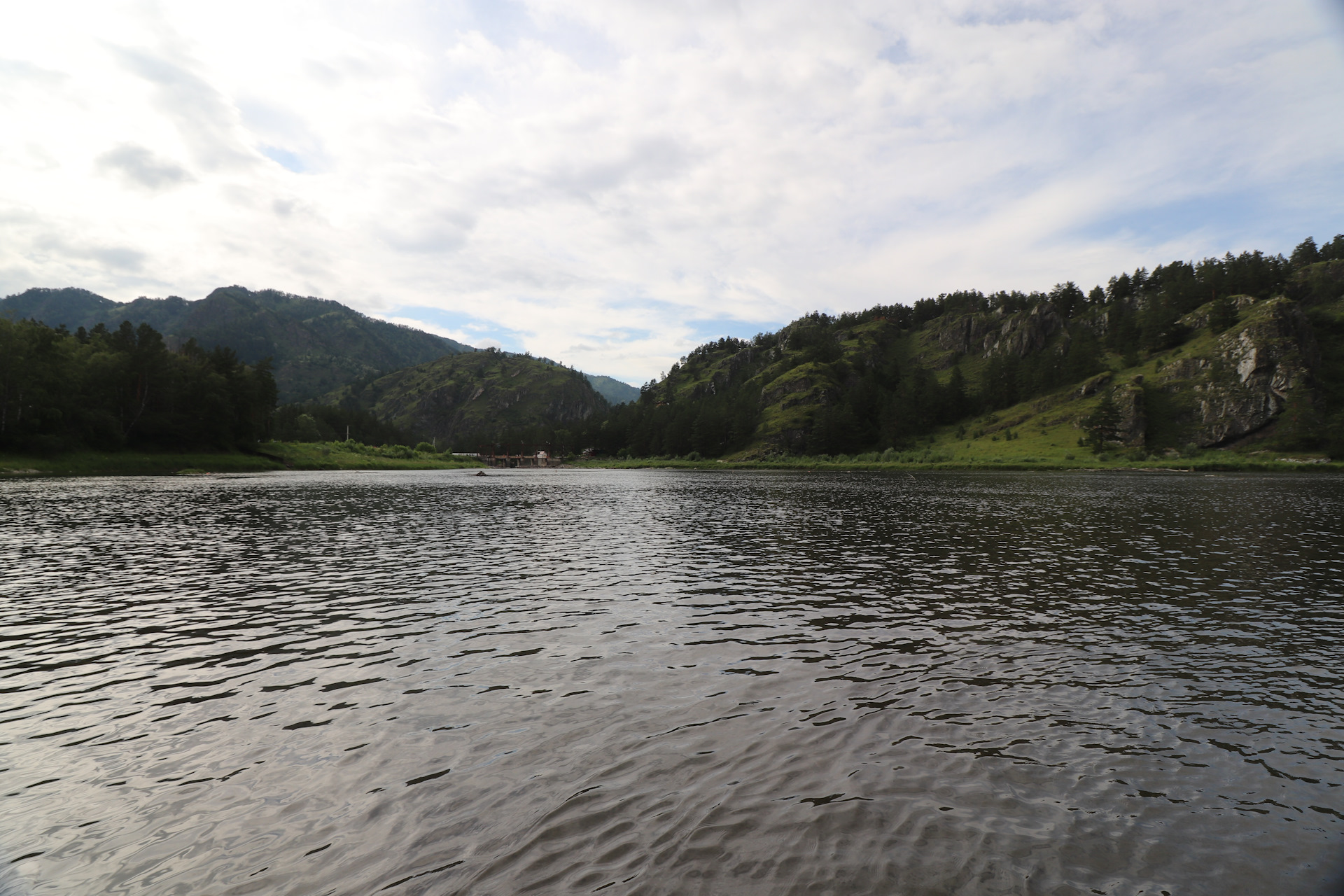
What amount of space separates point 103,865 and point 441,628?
12.2 meters

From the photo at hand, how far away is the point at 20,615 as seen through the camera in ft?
68.6

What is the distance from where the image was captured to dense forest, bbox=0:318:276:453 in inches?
3807

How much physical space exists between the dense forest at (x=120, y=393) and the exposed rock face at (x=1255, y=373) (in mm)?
263256

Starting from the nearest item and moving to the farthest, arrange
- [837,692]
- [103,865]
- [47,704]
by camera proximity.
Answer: [103,865]
[47,704]
[837,692]

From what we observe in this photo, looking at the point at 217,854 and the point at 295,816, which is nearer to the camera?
the point at 217,854

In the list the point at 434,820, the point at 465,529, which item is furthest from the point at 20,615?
the point at 465,529

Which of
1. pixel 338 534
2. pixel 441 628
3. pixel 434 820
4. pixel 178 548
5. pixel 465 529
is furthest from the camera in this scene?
pixel 465 529

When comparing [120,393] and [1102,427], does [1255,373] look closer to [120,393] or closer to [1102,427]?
[1102,427]

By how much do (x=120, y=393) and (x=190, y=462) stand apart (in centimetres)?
1857

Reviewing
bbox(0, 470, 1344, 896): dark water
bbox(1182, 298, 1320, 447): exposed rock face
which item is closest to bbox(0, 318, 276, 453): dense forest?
bbox(0, 470, 1344, 896): dark water

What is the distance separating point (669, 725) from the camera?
12.9 m

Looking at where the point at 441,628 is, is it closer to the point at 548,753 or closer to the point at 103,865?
the point at 548,753

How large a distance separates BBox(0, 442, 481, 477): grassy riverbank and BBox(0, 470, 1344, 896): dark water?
96.4m

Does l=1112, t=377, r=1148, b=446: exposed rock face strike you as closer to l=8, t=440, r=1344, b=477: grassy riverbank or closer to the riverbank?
l=8, t=440, r=1344, b=477: grassy riverbank
